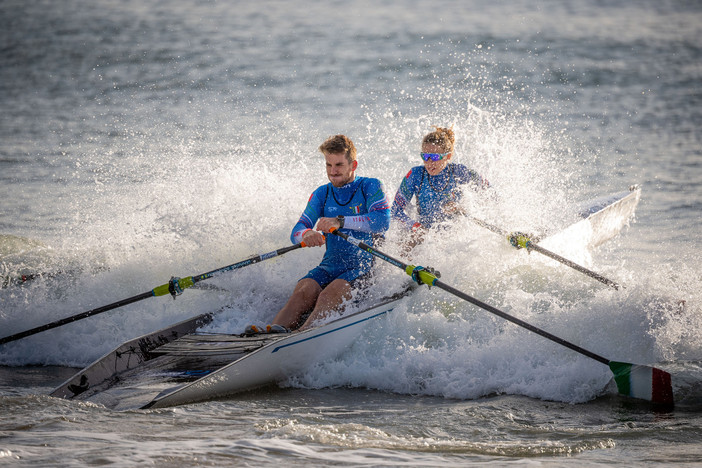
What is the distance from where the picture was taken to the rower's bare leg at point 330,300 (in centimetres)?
545

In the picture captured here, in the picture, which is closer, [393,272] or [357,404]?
[357,404]

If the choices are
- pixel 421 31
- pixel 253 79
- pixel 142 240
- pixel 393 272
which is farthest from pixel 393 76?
pixel 393 272

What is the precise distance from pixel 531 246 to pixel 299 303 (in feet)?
7.48

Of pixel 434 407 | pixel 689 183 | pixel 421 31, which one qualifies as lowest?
pixel 434 407

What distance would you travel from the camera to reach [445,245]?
6695 mm

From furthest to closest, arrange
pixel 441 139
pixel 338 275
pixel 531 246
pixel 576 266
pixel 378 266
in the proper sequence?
pixel 441 139, pixel 531 246, pixel 576 266, pixel 378 266, pixel 338 275

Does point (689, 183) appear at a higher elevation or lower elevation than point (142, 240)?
higher

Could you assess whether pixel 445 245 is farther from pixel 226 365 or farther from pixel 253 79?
pixel 253 79

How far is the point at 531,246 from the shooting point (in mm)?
6594

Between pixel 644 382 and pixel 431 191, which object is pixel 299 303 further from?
pixel 644 382

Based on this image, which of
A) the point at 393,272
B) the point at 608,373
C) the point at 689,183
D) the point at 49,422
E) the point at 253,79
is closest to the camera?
the point at 49,422

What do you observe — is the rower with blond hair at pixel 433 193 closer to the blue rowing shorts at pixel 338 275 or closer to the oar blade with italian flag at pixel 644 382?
the blue rowing shorts at pixel 338 275

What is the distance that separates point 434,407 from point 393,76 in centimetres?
1800

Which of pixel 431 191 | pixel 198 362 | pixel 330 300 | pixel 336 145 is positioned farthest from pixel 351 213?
pixel 198 362
